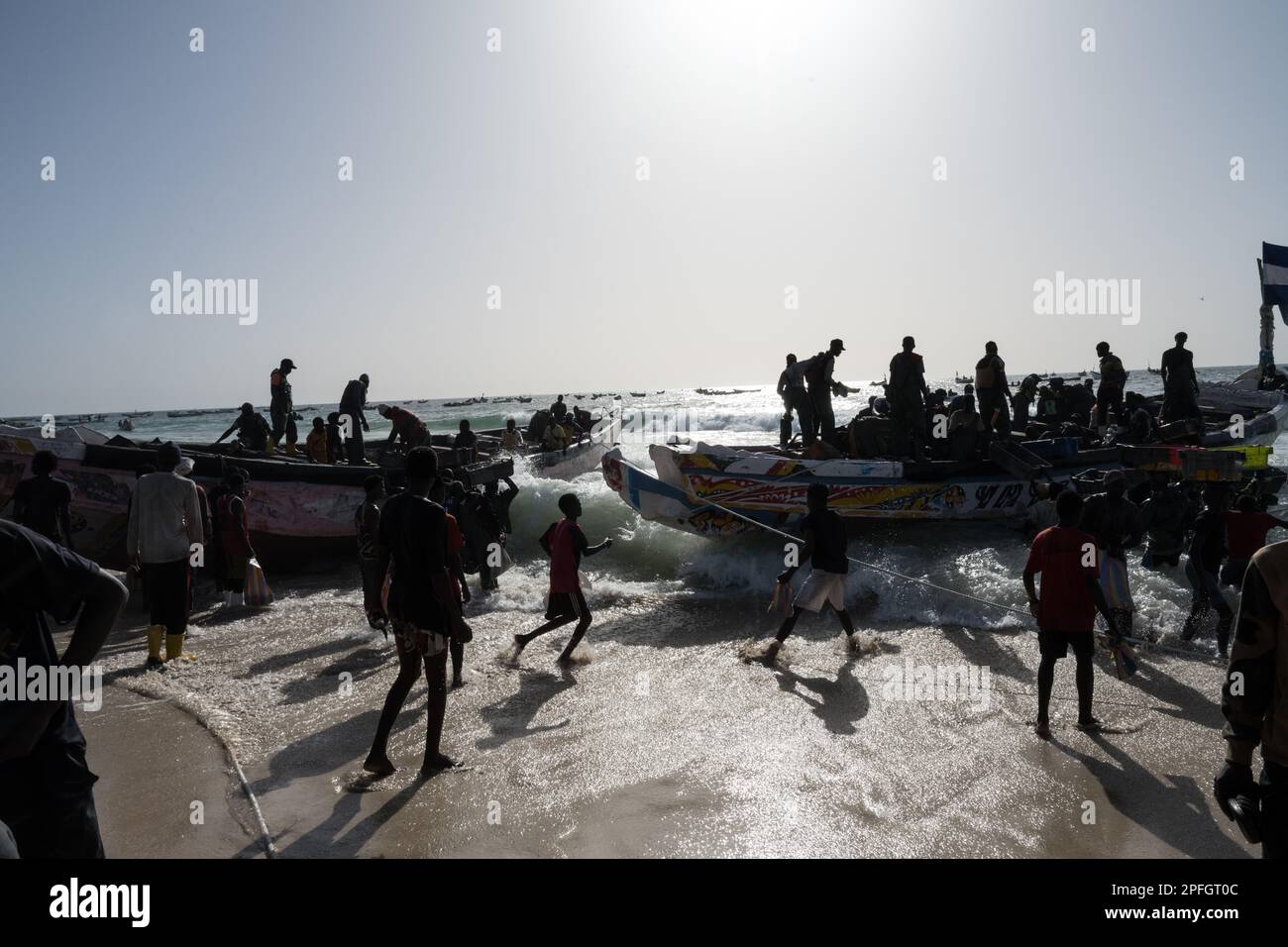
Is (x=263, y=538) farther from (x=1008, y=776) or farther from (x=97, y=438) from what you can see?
(x=1008, y=776)

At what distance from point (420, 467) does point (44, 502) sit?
4.89 metres

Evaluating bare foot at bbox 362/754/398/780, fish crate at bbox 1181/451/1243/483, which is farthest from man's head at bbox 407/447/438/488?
fish crate at bbox 1181/451/1243/483

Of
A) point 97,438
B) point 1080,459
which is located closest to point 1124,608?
point 1080,459

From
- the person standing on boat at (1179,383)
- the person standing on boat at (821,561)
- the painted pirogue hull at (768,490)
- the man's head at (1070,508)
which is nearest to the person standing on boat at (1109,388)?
the person standing on boat at (1179,383)

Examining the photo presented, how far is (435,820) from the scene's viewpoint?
4211 mm

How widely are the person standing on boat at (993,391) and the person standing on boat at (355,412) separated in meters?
9.29

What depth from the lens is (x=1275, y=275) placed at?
63.0 feet

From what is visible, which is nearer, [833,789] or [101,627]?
[101,627]

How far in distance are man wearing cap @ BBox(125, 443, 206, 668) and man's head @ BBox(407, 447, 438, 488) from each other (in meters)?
3.08

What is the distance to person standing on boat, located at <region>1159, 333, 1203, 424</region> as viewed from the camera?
1293 centimetres

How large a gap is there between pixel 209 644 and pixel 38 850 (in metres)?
6.39

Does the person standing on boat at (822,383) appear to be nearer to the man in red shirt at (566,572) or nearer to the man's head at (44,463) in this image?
the man in red shirt at (566,572)

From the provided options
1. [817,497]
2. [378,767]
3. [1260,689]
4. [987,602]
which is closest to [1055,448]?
[987,602]

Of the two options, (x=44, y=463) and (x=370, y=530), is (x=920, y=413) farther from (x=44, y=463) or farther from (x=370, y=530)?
(x=44, y=463)
